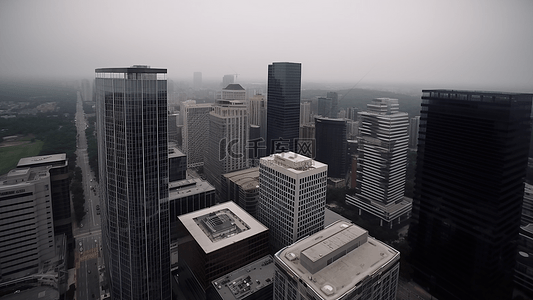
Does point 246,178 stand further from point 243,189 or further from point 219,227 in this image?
point 219,227

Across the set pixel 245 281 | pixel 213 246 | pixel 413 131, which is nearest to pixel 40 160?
pixel 213 246

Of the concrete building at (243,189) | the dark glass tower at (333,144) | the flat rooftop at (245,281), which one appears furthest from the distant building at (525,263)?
the dark glass tower at (333,144)

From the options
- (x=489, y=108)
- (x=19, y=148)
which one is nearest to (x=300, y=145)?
(x=489, y=108)

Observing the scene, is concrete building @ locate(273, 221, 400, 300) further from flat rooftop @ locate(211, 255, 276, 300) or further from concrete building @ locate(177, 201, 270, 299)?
concrete building @ locate(177, 201, 270, 299)

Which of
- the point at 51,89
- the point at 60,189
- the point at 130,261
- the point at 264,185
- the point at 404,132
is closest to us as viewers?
the point at 130,261

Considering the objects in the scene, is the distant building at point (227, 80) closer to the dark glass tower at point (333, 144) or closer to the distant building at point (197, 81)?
the distant building at point (197, 81)

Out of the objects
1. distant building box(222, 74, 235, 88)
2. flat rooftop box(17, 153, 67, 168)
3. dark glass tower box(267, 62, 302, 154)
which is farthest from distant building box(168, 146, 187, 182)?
distant building box(222, 74, 235, 88)

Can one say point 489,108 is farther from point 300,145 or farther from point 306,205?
point 300,145
